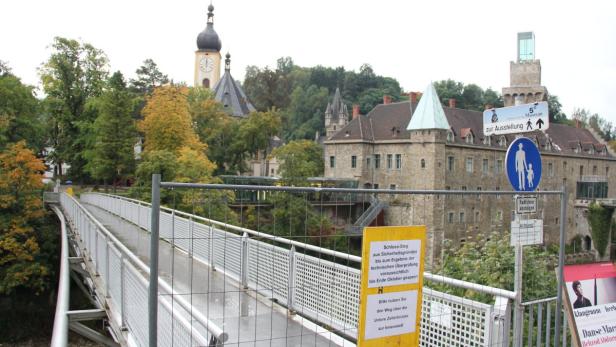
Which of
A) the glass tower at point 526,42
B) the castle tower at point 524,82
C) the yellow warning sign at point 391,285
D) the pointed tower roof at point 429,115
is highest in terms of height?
the castle tower at point 524,82

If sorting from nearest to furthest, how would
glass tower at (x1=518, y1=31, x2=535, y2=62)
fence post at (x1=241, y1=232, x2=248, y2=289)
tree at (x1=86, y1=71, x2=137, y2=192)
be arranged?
fence post at (x1=241, y1=232, x2=248, y2=289)
glass tower at (x1=518, y1=31, x2=535, y2=62)
tree at (x1=86, y1=71, x2=137, y2=192)

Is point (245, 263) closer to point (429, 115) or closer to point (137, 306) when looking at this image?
point (137, 306)

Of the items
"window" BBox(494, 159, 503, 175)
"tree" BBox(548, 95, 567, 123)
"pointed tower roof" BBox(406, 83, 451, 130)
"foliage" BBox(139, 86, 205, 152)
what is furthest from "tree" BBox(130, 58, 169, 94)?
"tree" BBox(548, 95, 567, 123)

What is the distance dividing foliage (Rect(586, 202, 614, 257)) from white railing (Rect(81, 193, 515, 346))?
54460mm

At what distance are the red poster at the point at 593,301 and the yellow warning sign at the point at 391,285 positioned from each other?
92.4 inches

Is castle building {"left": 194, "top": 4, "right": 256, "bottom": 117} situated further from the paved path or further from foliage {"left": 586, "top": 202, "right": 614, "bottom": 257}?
the paved path

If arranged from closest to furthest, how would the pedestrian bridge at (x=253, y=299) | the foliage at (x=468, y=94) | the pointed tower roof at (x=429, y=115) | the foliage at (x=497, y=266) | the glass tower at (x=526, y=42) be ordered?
1. the pedestrian bridge at (x=253, y=299)
2. the foliage at (x=497, y=266)
3. the glass tower at (x=526, y=42)
4. the pointed tower roof at (x=429, y=115)
5. the foliage at (x=468, y=94)

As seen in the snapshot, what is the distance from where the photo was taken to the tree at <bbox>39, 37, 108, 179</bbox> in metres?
47.8

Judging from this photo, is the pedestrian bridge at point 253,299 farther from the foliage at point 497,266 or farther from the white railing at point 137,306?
the foliage at point 497,266

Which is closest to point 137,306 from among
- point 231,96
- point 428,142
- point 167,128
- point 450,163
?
point 167,128

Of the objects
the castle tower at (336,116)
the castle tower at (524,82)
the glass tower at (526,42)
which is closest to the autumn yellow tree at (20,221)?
the glass tower at (526,42)

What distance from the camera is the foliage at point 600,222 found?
5372 centimetres

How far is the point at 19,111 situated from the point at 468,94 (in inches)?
2470

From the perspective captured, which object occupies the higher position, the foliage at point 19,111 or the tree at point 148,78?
the tree at point 148,78
